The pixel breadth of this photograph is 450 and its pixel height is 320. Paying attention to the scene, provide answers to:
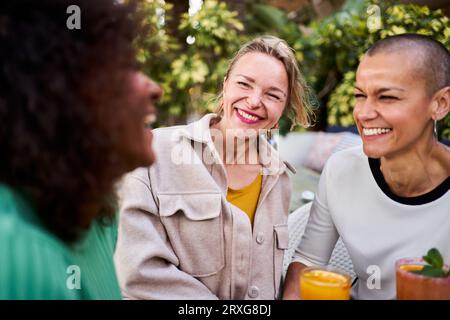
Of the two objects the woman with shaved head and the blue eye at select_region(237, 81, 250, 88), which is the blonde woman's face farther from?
the woman with shaved head

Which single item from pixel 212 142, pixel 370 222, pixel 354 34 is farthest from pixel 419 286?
pixel 354 34

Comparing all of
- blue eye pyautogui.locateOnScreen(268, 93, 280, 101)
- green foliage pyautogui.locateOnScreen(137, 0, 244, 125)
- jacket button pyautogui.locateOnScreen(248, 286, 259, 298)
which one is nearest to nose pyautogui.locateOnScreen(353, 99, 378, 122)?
blue eye pyautogui.locateOnScreen(268, 93, 280, 101)

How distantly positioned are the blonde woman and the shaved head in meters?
0.41

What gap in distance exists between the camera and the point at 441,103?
1.26m

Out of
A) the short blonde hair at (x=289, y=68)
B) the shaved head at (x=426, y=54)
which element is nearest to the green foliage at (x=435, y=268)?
the shaved head at (x=426, y=54)

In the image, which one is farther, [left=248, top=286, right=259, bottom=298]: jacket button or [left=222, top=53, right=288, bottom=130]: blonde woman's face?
[left=222, top=53, right=288, bottom=130]: blonde woman's face

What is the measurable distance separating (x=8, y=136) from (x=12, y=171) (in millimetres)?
55

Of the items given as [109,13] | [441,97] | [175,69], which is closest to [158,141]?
[109,13]

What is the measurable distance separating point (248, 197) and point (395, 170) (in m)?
0.49

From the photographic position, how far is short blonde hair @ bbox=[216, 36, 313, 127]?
156 centimetres

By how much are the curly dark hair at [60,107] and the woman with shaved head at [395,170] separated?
2.51 ft

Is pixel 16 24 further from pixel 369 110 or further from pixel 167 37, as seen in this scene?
pixel 167 37
